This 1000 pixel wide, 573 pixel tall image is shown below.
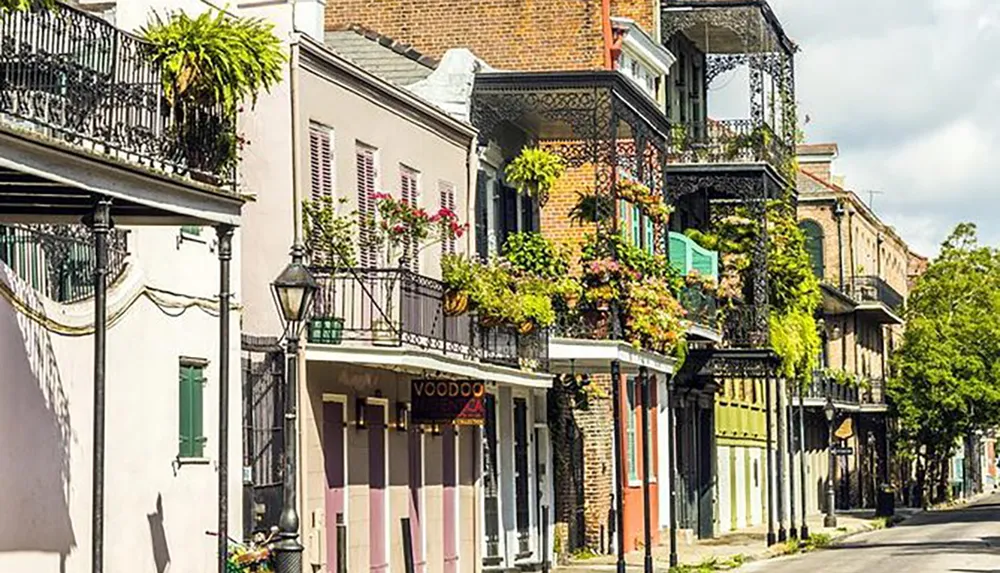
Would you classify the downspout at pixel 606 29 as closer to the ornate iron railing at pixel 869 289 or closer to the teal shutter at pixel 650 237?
the teal shutter at pixel 650 237

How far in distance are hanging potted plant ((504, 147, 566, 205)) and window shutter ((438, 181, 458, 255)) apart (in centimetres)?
300

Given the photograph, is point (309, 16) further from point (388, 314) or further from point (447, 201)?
point (447, 201)

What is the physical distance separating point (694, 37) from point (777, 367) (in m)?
7.16

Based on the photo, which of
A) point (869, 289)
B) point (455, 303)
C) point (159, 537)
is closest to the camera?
point (159, 537)

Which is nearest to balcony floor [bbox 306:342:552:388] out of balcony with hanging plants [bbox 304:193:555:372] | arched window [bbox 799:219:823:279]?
balcony with hanging plants [bbox 304:193:555:372]

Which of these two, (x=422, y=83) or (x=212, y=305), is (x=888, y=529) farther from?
(x=212, y=305)

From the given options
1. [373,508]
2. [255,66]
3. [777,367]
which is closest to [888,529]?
[777,367]

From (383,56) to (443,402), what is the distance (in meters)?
8.11

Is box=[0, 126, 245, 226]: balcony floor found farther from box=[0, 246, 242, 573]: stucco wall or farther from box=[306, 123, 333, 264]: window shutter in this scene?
box=[306, 123, 333, 264]: window shutter

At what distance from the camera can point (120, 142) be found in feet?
49.8

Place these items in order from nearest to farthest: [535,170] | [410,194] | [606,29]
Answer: [410,194], [535,170], [606,29]

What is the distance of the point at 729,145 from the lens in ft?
141

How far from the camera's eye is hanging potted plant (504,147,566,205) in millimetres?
32156

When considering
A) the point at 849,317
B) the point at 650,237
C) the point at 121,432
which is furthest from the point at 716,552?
the point at 849,317
